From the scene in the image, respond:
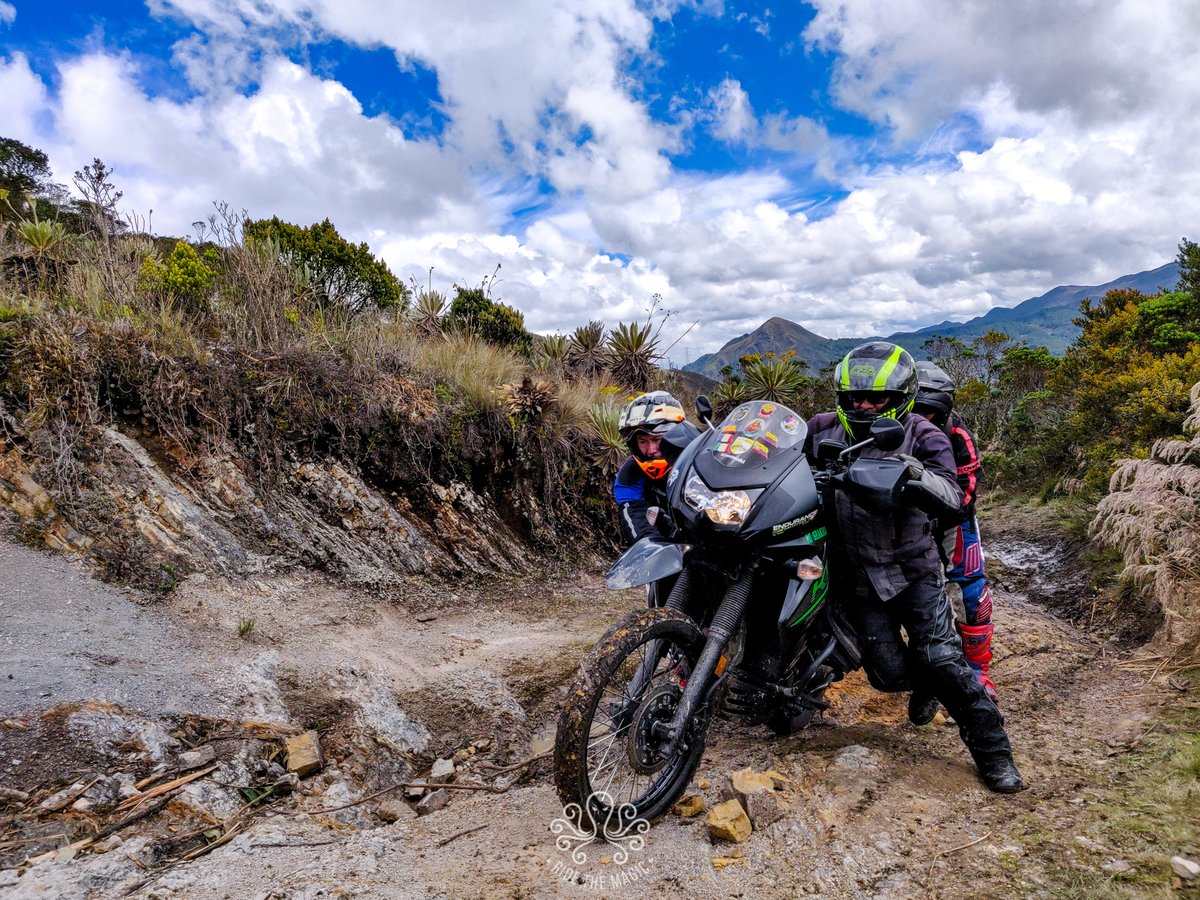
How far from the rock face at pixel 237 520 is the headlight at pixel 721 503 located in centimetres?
413

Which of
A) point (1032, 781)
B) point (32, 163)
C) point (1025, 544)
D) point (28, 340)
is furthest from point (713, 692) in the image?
point (32, 163)

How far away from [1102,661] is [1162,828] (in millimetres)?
2824

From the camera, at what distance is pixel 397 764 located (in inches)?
143

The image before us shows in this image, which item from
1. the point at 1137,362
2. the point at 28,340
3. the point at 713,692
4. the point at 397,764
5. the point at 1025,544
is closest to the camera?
the point at 713,692

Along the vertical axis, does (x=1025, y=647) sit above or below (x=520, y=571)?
below

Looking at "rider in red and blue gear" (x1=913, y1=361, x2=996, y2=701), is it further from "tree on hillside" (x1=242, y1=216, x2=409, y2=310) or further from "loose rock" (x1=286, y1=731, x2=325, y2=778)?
"tree on hillside" (x1=242, y1=216, x2=409, y2=310)

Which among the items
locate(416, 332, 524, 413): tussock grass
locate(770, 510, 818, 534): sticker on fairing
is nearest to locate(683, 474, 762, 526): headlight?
locate(770, 510, 818, 534): sticker on fairing

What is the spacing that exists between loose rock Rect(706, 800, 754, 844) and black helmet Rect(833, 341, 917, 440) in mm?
1789

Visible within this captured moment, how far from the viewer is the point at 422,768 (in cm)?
369

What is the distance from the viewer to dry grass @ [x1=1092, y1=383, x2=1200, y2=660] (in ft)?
14.7

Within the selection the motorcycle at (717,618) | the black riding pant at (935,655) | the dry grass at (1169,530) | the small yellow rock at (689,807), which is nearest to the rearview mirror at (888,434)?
the motorcycle at (717,618)

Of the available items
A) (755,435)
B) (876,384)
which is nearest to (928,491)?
(876,384)

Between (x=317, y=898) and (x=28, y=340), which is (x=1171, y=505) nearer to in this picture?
(x=317, y=898)

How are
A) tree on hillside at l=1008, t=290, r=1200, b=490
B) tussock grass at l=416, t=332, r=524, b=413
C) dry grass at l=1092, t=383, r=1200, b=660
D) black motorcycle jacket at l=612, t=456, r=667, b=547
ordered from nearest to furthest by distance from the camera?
black motorcycle jacket at l=612, t=456, r=667, b=547, dry grass at l=1092, t=383, r=1200, b=660, tussock grass at l=416, t=332, r=524, b=413, tree on hillside at l=1008, t=290, r=1200, b=490
